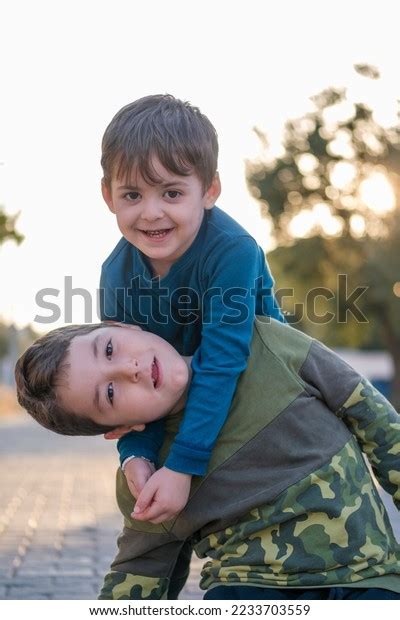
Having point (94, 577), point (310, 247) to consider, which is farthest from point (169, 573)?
point (310, 247)

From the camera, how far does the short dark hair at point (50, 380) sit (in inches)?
123

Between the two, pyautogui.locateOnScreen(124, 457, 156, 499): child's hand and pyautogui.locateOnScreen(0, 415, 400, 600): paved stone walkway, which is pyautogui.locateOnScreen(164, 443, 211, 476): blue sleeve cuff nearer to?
pyautogui.locateOnScreen(124, 457, 156, 499): child's hand

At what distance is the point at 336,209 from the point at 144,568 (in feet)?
108

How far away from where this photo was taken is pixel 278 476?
9.89 ft

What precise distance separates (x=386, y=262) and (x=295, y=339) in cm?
2973

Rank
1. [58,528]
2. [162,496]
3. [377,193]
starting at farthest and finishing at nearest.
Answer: [377,193] → [58,528] → [162,496]

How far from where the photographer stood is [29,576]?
17.5 ft

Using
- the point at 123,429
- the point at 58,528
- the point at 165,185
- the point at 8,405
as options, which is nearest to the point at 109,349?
the point at 123,429

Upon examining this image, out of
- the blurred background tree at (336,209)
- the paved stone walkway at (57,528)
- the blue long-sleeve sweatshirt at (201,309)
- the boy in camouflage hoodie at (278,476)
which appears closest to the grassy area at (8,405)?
the blurred background tree at (336,209)

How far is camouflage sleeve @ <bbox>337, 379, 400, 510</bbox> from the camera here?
3.14 metres

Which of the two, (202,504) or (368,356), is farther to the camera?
(368,356)

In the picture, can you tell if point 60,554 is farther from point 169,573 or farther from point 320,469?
point 320,469

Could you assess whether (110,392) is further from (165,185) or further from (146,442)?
(165,185)

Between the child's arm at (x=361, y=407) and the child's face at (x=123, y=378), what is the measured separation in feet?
1.27
